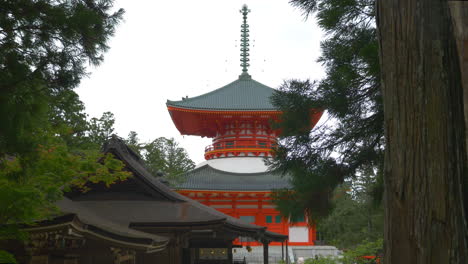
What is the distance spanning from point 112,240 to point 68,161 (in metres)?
1.50

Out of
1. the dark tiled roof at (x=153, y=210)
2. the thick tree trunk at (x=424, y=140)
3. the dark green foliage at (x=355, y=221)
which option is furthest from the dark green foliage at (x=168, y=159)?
the thick tree trunk at (x=424, y=140)

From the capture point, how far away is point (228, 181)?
24.4 meters

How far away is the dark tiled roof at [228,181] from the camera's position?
76.4ft

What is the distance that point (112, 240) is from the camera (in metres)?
7.29

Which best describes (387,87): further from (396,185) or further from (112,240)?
(112,240)

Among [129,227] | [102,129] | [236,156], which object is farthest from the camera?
[236,156]

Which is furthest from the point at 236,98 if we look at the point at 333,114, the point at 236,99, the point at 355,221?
the point at 333,114

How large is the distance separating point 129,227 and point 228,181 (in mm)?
15002

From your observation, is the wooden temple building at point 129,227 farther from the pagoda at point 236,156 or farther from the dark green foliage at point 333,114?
the pagoda at point 236,156

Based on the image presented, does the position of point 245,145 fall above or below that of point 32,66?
above

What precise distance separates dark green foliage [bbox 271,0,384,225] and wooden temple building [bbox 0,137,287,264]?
259 cm

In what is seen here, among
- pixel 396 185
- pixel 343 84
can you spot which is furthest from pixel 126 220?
pixel 396 185

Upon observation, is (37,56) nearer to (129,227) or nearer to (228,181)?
(129,227)

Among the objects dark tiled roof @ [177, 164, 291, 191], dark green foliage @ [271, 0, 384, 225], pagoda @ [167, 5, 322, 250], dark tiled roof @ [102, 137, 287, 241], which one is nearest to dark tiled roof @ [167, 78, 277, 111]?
pagoda @ [167, 5, 322, 250]
